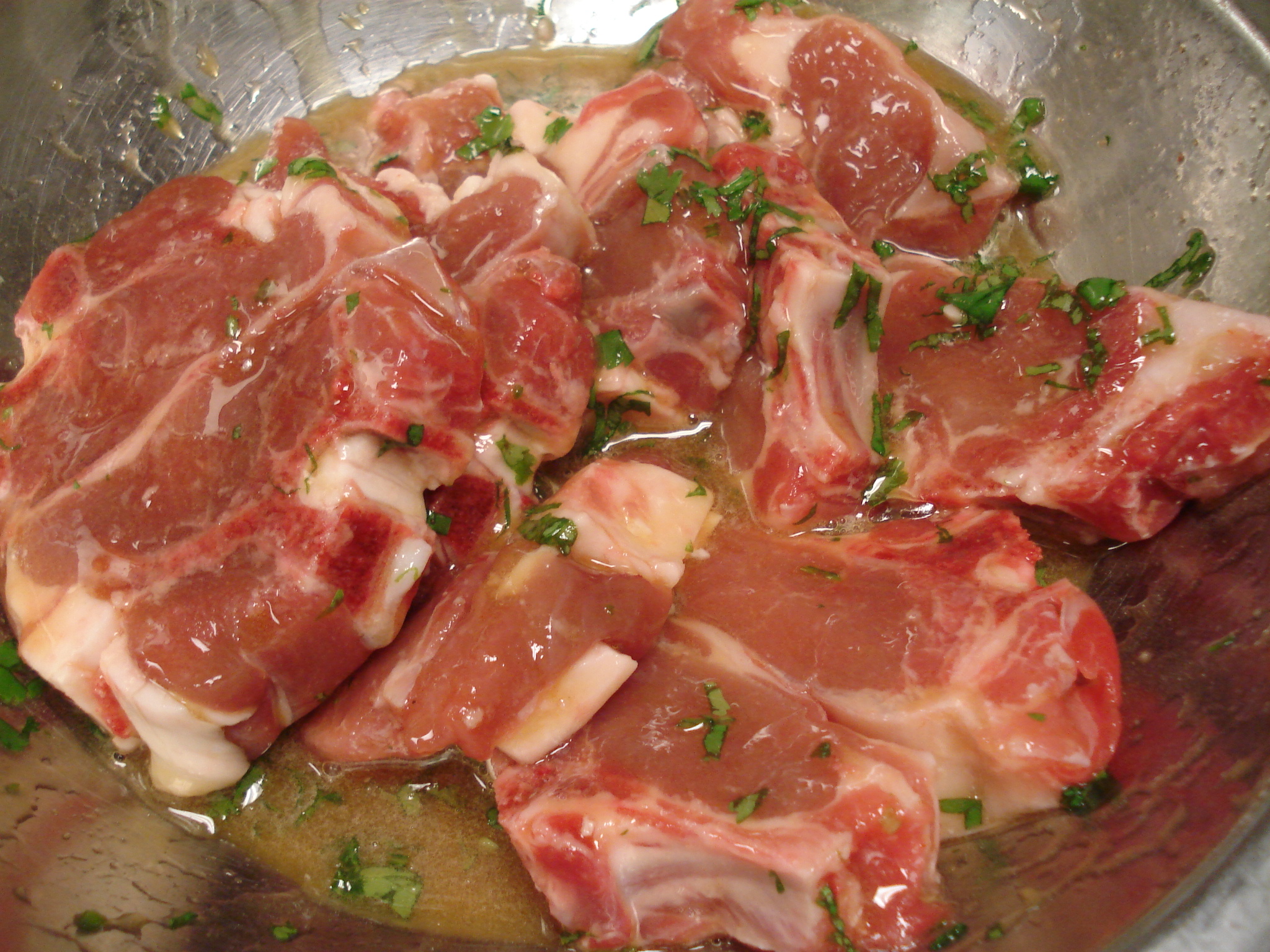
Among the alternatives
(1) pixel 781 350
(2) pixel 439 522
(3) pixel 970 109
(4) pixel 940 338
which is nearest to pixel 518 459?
(2) pixel 439 522

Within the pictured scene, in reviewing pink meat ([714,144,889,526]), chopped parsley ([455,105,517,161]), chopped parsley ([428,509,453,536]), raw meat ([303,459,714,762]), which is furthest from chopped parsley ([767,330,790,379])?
chopped parsley ([455,105,517,161])

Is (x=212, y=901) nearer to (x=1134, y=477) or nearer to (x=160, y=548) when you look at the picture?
(x=160, y=548)

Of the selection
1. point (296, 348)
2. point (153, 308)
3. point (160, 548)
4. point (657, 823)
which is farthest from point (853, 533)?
point (153, 308)

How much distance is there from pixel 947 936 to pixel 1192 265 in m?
2.54

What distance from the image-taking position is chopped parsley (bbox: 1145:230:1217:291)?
3.05 m

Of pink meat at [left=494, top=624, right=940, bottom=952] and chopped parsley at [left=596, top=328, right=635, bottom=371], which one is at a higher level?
chopped parsley at [left=596, top=328, right=635, bottom=371]

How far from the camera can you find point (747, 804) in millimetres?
2152

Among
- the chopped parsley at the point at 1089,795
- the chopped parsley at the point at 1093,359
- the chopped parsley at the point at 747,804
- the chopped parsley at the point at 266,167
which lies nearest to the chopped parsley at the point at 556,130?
the chopped parsley at the point at 266,167

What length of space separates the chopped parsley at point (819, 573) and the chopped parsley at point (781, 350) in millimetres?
659

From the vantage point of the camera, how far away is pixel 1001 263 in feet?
10.9

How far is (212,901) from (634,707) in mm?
1312

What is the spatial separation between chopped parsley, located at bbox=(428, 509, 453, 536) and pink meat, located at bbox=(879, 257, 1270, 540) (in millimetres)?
1525

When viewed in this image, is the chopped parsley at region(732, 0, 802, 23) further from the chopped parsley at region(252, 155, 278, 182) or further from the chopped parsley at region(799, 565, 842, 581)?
the chopped parsley at region(799, 565, 842, 581)

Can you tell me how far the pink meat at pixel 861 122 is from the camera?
3.11 meters
